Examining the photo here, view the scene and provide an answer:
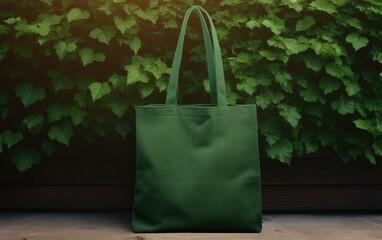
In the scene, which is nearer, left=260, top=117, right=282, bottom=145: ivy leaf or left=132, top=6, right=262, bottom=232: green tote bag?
left=132, top=6, right=262, bottom=232: green tote bag

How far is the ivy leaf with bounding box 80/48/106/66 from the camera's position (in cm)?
245

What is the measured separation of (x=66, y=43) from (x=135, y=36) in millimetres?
348

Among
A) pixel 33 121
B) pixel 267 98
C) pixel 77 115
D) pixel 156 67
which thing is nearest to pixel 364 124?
pixel 267 98

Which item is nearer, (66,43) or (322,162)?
(66,43)

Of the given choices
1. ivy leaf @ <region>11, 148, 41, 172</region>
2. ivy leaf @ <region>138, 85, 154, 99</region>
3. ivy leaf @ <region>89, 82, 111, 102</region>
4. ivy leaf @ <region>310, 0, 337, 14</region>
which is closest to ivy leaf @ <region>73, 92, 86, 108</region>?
ivy leaf @ <region>89, 82, 111, 102</region>

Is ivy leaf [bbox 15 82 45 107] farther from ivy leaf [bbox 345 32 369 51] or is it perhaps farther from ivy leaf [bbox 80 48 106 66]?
ivy leaf [bbox 345 32 369 51]

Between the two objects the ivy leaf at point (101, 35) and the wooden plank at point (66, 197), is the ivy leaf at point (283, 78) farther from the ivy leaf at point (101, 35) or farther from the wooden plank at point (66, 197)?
the wooden plank at point (66, 197)

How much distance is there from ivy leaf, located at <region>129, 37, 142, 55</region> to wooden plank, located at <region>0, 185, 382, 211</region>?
0.83 m

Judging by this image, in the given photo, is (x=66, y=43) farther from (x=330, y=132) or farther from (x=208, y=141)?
(x=330, y=132)

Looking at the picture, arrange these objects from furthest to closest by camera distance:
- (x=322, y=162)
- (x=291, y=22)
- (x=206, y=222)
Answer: (x=322, y=162) < (x=291, y=22) < (x=206, y=222)

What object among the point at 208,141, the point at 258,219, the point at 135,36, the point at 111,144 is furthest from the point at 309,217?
the point at 135,36

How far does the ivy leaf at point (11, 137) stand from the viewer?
8.48 feet

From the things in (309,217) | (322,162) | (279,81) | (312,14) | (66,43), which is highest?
(312,14)

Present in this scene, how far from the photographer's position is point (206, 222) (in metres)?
2.06
